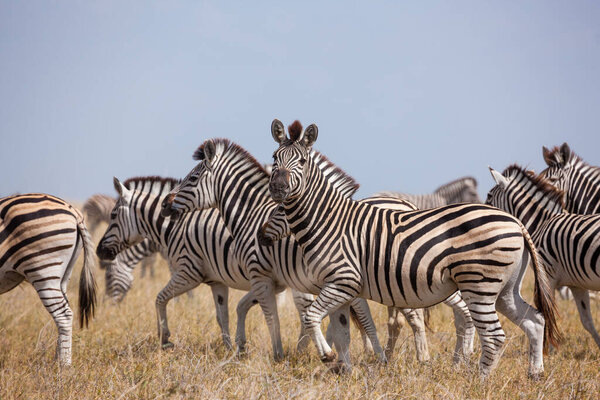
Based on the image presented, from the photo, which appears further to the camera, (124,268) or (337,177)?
(124,268)

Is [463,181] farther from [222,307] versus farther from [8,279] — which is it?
[8,279]

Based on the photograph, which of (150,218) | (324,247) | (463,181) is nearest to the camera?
(324,247)

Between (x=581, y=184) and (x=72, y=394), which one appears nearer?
(x=72, y=394)

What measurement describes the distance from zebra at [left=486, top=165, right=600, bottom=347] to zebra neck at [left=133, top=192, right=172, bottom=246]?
4771mm

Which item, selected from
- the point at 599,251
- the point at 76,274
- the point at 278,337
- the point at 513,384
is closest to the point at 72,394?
the point at 278,337


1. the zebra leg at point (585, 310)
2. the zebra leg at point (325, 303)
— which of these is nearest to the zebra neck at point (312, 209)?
the zebra leg at point (325, 303)

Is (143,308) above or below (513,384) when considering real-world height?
above

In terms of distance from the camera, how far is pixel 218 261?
7.54 meters

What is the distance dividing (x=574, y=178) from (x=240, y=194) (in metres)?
5.98

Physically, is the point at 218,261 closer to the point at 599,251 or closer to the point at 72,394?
the point at 72,394

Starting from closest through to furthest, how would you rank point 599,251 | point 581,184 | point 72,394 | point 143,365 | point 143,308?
point 72,394 < point 143,365 < point 599,251 < point 581,184 < point 143,308

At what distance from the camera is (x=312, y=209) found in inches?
231

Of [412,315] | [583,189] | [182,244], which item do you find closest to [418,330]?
[412,315]

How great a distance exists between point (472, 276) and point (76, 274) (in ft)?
41.0
